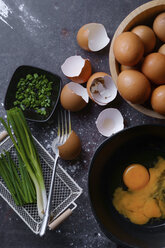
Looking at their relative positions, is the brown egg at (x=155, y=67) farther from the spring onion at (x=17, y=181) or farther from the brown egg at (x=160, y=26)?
the spring onion at (x=17, y=181)

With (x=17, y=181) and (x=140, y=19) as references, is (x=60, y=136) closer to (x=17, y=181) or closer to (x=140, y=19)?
(x=17, y=181)

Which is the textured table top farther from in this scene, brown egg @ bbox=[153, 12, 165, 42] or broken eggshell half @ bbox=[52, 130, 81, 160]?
brown egg @ bbox=[153, 12, 165, 42]

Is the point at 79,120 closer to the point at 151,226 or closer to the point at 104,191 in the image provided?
the point at 104,191

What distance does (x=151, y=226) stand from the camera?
3.76 ft

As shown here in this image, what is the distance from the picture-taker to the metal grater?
1146mm

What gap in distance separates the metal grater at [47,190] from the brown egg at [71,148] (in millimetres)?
54

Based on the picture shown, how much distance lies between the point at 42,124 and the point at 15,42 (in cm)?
33

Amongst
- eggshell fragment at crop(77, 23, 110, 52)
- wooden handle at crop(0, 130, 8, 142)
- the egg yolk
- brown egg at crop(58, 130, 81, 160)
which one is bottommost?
the egg yolk

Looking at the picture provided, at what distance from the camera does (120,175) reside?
1.17m

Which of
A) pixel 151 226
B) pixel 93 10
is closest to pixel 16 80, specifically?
pixel 93 10

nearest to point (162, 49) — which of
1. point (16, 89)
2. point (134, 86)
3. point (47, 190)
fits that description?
point (134, 86)

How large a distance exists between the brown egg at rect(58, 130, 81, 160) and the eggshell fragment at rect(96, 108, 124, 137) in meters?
0.09

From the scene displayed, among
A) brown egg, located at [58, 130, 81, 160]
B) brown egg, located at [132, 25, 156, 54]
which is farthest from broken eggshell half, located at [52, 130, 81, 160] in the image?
brown egg, located at [132, 25, 156, 54]

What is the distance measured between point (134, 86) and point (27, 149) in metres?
0.43
